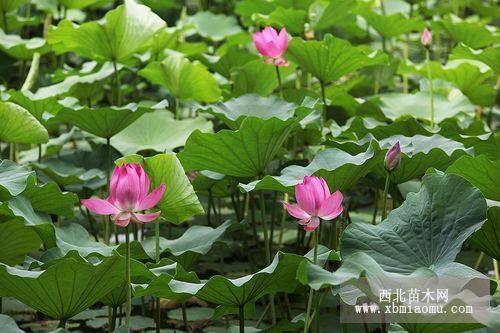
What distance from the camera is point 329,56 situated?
2.26 meters

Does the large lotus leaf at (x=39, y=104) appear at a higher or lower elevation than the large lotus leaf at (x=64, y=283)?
higher

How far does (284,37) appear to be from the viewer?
2.11 metres

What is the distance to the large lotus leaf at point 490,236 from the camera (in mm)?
1543

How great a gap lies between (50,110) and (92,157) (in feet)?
0.63

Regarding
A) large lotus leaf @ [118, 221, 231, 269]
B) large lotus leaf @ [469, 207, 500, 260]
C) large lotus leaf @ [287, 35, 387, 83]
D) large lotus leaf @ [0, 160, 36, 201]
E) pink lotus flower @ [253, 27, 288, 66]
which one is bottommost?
large lotus leaf @ [118, 221, 231, 269]

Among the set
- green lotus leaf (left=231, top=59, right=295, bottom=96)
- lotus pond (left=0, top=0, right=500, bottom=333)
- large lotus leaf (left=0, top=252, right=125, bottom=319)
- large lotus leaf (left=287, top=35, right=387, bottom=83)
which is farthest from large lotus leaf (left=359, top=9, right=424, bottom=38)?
large lotus leaf (left=0, top=252, right=125, bottom=319)

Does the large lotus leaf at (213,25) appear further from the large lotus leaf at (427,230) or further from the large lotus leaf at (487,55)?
the large lotus leaf at (427,230)

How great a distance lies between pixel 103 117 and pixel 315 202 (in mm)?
869

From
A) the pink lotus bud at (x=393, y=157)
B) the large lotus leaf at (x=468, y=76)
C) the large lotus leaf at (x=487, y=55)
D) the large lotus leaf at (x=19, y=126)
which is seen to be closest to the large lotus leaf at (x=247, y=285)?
the pink lotus bud at (x=393, y=157)

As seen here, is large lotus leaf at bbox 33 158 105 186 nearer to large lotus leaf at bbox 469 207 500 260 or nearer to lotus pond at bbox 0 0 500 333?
lotus pond at bbox 0 0 500 333

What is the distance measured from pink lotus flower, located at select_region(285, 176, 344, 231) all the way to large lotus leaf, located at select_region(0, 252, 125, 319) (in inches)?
12.3

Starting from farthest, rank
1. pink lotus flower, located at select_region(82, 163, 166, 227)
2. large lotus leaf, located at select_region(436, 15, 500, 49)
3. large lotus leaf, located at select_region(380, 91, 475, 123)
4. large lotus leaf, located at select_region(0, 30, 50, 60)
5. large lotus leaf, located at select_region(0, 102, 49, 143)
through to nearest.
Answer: large lotus leaf, located at select_region(436, 15, 500, 49) → large lotus leaf, located at select_region(0, 30, 50, 60) → large lotus leaf, located at select_region(380, 91, 475, 123) → large lotus leaf, located at select_region(0, 102, 49, 143) → pink lotus flower, located at select_region(82, 163, 166, 227)

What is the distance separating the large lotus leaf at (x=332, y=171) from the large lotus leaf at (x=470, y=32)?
1376 millimetres

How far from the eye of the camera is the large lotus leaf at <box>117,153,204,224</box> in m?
1.59
